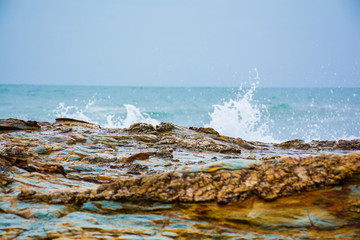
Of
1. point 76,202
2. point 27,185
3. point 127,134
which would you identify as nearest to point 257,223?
point 76,202

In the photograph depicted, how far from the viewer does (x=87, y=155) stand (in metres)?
5.62

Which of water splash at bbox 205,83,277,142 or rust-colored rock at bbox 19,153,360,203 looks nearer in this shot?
rust-colored rock at bbox 19,153,360,203

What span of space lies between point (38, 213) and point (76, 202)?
340 mm

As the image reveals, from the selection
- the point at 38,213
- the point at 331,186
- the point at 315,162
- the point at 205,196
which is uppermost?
the point at 315,162

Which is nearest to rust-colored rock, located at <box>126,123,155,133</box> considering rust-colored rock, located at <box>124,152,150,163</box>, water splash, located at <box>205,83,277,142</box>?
rust-colored rock, located at <box>124,152,150,163</box>

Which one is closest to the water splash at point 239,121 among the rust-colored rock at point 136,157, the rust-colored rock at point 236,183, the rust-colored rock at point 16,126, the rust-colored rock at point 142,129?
the rust-colored rock at point 142,129

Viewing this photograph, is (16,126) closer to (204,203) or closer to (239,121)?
(204,203)

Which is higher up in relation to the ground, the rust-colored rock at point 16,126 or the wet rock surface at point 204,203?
the rust-colored rock at point 16,126

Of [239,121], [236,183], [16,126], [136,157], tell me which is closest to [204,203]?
[236,183]

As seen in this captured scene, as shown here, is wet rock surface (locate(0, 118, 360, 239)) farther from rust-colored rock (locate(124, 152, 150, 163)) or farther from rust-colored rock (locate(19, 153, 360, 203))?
rust-colored rock (locate(124, 152, 150, 163))

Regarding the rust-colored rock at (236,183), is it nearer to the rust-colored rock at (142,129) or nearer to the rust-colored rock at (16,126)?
the rust-colored rock at (142,129)

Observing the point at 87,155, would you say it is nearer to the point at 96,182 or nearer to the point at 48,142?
the point at 48,142

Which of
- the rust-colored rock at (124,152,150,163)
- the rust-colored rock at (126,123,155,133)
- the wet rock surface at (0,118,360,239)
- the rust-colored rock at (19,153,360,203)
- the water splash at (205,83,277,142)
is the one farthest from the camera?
the water splash at (205,83,277,142)

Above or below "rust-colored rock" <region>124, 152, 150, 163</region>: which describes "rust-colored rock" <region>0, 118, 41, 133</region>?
above
